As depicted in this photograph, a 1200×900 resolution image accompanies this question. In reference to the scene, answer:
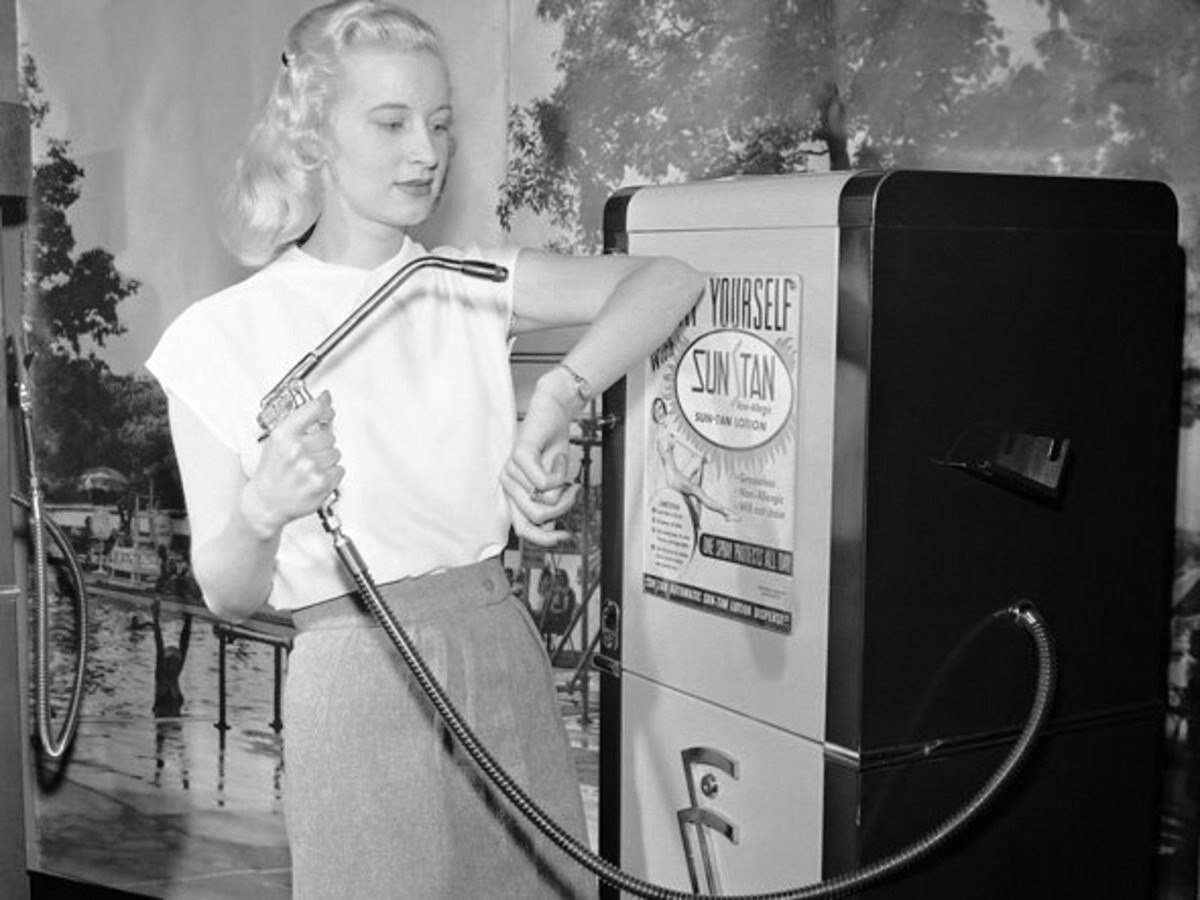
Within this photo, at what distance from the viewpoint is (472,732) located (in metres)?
1.75

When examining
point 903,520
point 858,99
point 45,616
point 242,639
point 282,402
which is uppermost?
point 858,99

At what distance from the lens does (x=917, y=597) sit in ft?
6.02

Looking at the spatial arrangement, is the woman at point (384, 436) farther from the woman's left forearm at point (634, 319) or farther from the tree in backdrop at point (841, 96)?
the tree in backdrop at point (841, 96)

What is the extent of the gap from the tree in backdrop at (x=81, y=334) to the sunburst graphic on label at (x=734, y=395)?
A: 1661 millimetres

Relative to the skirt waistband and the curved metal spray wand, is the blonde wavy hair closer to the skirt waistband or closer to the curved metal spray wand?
the curved metal spray wand

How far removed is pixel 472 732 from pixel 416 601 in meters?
0.16

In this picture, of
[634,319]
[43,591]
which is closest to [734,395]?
[634,319]

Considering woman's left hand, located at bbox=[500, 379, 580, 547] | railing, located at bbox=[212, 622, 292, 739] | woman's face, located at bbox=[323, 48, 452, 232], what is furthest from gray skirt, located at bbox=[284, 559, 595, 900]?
railing, located at bbox=[212, 622, 292, 739]

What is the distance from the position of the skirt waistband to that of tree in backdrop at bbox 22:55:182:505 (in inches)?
65.5

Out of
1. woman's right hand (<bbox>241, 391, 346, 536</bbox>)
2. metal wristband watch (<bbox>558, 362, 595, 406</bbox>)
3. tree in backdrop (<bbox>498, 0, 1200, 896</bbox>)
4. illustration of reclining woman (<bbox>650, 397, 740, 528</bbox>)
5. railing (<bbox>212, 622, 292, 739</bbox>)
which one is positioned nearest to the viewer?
woman's right hand (<bbox>241, 391, 346, 536</bbox>)

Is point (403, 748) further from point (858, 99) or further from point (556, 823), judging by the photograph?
point (858, 99)

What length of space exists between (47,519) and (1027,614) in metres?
2.09

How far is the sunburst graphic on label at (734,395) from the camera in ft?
6.22

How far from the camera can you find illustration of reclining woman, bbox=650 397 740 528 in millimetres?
2025
